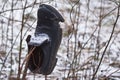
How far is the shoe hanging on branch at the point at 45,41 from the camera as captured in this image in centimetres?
133

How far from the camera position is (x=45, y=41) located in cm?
133

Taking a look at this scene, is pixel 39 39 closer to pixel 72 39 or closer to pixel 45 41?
pixel 45 41

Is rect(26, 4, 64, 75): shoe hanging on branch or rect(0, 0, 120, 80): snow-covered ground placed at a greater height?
rect(26, 4, 64, 75): shoe hanging on branch

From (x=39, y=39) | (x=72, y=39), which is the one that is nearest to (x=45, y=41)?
(x=39, y=39)

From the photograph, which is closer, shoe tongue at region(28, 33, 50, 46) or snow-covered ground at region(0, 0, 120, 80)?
shoe tongue at region(28, 33, 50, 46)

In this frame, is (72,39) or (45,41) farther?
(72,39)

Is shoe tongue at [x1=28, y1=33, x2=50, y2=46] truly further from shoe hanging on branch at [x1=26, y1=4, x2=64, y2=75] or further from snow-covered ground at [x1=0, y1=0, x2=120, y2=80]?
snow-covered ground at [x1=0, y1=0, x2=120, y2=80]

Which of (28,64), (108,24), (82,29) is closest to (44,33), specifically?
(28,64)

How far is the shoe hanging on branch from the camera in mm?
1334

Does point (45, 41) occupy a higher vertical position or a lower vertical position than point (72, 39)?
higher

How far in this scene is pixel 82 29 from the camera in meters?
6.27

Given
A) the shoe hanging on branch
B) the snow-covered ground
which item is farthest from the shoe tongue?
the snow-covered ground

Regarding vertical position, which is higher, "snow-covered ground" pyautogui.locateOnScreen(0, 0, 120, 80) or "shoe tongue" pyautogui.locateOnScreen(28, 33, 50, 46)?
"shoe tongue" pyautogui.locateOnScreen(28, 33, 50, 46)

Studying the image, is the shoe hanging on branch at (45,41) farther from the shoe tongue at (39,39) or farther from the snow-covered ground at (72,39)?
the snow-covered ground at (72,39)
